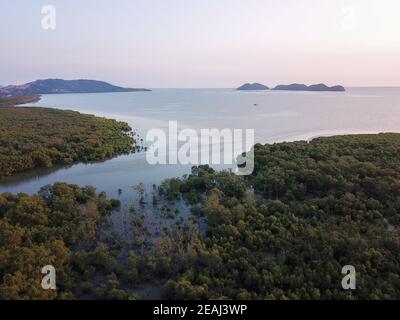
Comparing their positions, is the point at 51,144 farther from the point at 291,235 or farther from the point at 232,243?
the point at 291,235

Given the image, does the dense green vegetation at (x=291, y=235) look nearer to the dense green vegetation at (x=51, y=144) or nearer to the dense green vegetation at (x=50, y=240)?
the dense green vegetation at (x=50, y=240)

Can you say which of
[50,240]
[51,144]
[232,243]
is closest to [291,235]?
[232,243]

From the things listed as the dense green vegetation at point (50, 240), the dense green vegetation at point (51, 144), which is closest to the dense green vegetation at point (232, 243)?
the dense green vegetation at point (50, 240)

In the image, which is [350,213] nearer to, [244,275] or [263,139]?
[244,275]

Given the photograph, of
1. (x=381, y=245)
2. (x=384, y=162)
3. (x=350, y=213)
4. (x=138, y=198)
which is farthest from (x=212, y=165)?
(x=381, y=245)

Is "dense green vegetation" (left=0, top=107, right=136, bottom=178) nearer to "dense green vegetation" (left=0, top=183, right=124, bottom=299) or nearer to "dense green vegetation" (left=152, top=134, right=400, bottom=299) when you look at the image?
"dense green vegetation" (left=0, top=183, right=124, bottom=299)

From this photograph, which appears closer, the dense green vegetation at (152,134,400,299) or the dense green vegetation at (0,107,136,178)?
the dense green vegetation at (152,134,400,299)

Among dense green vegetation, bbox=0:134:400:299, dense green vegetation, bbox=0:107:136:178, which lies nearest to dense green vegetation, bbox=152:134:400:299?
dense green vegetation, bbox=0:134:400:299
